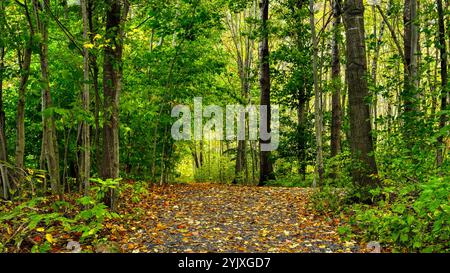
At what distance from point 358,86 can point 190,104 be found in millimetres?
10171

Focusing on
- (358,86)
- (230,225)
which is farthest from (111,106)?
(358,86)

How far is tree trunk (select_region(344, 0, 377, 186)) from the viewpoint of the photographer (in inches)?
307

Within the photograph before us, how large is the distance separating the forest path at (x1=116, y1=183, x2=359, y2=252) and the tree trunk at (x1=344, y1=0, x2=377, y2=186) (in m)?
1.72

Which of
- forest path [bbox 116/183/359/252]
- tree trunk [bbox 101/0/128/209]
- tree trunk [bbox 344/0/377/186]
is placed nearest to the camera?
forest path [bbox 116/183/359/252]

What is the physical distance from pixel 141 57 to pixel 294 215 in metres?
7.49

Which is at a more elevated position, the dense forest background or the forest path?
the dense forest background

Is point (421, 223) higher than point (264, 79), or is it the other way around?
point (264, 79)

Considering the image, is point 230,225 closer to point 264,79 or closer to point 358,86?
point 358,86

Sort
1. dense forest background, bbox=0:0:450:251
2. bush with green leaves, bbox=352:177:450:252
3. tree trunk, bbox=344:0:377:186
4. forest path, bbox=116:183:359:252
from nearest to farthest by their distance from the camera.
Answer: bush with green leaves, bbox=352:177:450:252, forest path, bbox=116:183:359:252, dense forest background, bbox=0:0:450:251, tree trunk, bbox=344:0:377:186

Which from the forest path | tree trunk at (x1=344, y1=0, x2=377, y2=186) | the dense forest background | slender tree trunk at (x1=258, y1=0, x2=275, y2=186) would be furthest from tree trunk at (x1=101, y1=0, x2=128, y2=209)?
slender tree trunk at (x1=258, y1=0, x2=275, y2=186)

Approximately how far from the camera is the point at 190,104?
55.7 feet

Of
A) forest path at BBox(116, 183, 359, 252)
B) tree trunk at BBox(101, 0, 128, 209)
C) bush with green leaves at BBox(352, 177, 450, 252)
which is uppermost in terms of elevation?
tree trunk at BBox(101, 0, 128, 209)

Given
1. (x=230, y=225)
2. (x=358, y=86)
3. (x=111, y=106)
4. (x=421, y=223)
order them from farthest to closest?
(x=358, y=86)
(x=111, y=106)
(x=230, y=225)
(x=421, y=223)

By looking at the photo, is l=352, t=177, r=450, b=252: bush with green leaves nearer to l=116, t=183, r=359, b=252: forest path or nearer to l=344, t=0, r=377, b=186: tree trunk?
l=116, t=183, r=359, b=252: forest path
